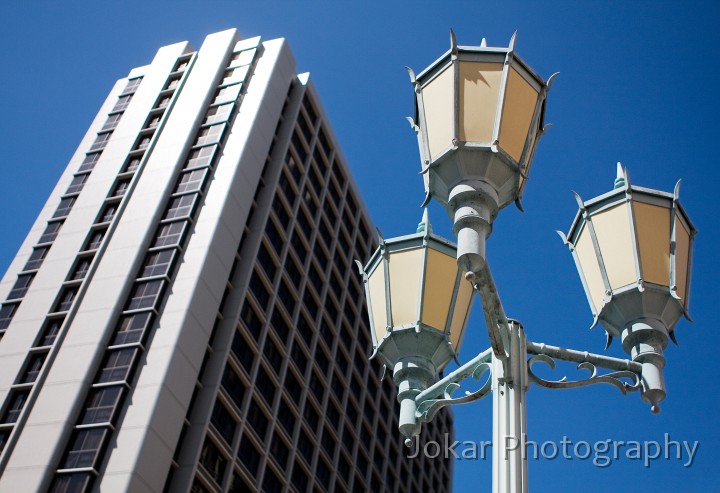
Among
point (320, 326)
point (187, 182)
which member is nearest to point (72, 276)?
point (187, 182)

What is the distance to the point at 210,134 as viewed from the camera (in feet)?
131

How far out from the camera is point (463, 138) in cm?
456

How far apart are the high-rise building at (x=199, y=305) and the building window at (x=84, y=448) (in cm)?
5

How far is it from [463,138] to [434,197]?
395 mm

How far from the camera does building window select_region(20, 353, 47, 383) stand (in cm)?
2991

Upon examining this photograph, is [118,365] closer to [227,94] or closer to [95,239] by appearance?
[95,239]

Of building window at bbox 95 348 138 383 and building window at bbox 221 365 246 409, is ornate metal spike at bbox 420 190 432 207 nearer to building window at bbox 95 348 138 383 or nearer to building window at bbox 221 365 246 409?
building window at bbox 95 348 138 383

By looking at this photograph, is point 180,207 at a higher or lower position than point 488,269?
higher

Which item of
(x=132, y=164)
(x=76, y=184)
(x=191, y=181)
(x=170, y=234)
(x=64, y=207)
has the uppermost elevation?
(x=132, y=164)

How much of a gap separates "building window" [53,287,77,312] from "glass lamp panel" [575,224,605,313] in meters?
30.1

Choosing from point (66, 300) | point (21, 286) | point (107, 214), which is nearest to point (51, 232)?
point (107, 214)

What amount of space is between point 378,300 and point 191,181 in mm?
32584

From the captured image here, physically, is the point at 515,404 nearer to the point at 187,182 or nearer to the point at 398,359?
the point at 398,359

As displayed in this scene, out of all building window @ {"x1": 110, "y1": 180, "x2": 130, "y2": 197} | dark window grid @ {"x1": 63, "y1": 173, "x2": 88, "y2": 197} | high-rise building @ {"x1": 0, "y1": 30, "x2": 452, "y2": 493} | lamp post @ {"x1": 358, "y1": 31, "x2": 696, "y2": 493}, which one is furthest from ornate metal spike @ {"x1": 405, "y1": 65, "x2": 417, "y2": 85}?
dark window grid @ {"x1": 63, "y1": 173, "x2": 88, "y2": 197}
